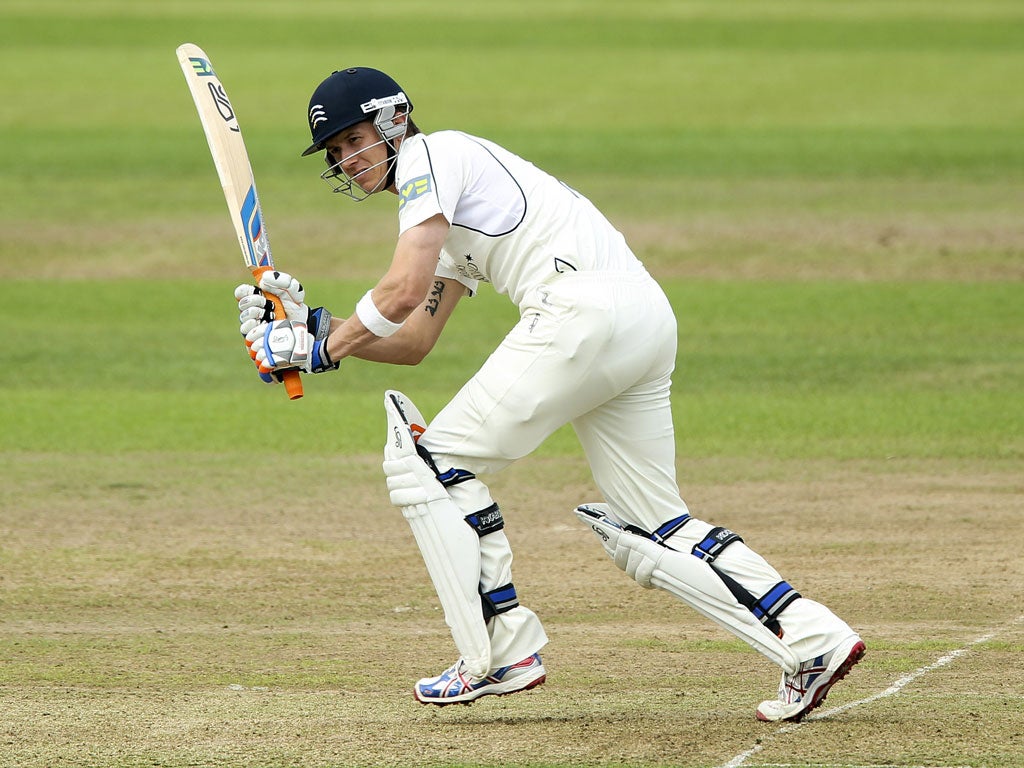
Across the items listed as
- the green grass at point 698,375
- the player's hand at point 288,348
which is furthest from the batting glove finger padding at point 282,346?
the green grass at point 698,375

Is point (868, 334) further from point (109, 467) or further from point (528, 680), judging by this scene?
point (528, 680)

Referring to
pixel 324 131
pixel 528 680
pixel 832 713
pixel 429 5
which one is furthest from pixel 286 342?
pixel 429 5

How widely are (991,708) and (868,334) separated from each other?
25.8ft

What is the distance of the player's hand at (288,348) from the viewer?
4805 mm

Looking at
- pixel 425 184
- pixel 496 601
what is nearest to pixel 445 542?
pixel 496 601

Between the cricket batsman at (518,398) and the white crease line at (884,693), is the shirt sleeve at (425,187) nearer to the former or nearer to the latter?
the cricket batsman at (518,398)

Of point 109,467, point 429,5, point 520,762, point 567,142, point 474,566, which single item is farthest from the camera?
point 429,5

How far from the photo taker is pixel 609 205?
17172mm

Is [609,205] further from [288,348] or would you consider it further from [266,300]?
[288,348]

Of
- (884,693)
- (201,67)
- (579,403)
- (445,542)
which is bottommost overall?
(884,693)

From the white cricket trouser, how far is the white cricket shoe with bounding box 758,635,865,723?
7 cm

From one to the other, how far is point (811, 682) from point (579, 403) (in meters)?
1.06

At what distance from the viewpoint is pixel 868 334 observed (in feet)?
40.8

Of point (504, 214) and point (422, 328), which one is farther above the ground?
point (504, 214)
